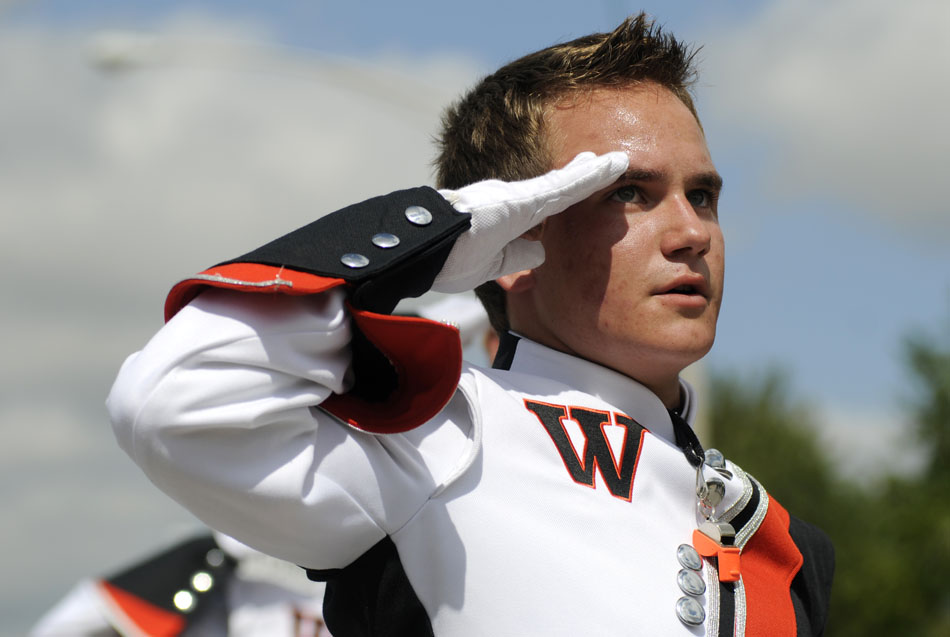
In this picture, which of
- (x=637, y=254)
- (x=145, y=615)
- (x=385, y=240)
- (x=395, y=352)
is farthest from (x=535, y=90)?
(x=145, y=615)

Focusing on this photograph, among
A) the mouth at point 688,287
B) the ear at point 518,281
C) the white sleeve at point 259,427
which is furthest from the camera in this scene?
the ear at point 518,281

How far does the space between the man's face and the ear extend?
1cm

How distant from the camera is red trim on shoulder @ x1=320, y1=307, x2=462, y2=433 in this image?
2.04 m

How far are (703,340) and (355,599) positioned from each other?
0.88 metres

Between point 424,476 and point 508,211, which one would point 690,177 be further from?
point 424,476

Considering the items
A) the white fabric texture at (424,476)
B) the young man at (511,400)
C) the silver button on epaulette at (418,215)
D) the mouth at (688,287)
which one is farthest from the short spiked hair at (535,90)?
the silver button on epaulette at (418,215)

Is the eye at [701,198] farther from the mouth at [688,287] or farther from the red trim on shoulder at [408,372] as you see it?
the red trim on shoulder at [408,372]

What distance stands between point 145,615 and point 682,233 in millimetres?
3037

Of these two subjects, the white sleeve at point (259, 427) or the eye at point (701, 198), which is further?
the eye at point (701, 198)

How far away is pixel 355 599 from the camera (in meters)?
2.24

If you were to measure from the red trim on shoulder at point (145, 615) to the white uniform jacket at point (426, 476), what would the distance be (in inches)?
104

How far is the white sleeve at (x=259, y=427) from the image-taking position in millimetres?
1910

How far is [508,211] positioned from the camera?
230 cm

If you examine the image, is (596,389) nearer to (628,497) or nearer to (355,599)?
(628,497)
